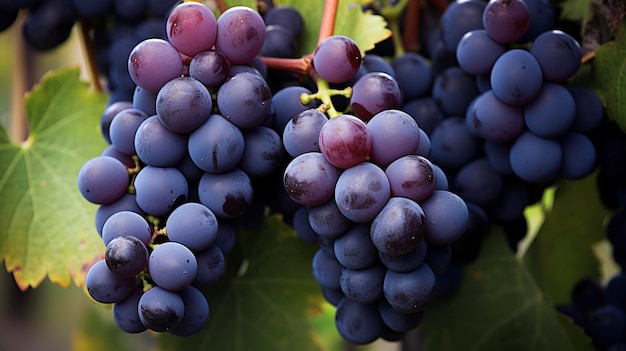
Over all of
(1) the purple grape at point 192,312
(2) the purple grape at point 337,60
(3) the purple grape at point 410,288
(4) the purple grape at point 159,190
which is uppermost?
(2) the purple grape at point 337,60

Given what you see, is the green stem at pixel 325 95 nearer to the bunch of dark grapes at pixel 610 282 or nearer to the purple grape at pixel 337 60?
the purple grape at pixel 337 60

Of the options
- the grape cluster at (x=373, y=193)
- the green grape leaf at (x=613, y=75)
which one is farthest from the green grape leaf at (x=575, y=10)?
the grape cluster at (x=373, y=193)

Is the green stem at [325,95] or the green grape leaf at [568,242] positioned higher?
the green stem at [325,95]

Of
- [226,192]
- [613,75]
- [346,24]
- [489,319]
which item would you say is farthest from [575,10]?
[226,192]

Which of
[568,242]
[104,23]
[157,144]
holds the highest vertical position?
[157,144]

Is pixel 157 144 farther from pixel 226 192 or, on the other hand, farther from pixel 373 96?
pixel 373 96
